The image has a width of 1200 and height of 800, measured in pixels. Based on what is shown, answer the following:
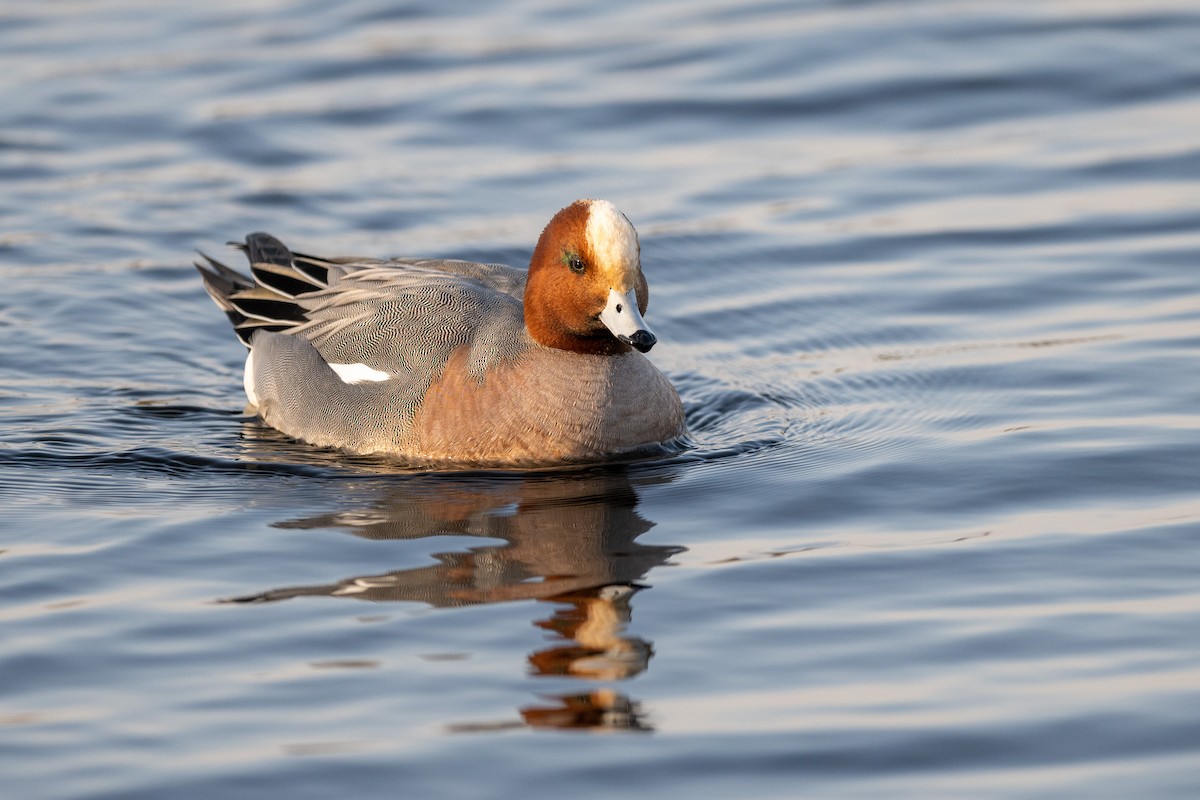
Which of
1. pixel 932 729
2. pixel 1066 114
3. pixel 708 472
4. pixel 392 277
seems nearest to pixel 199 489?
pixel 392 277

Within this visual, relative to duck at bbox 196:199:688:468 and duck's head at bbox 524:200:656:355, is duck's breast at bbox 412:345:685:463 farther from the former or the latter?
duck's head at bbox 524:200:656:355

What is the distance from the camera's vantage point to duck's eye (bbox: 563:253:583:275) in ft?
23.1

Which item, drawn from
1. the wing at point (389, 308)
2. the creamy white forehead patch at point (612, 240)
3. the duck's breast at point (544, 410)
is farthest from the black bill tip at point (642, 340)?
the wing at point (389, 308)

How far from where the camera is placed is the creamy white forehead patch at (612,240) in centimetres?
692

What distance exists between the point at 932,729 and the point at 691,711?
0.66 meters

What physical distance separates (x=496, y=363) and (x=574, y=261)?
622 mm

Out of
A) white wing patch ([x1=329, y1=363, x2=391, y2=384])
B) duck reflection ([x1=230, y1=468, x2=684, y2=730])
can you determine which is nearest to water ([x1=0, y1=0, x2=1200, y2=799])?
duck reflection ([x1=230, y1=468, x2=684, y2=730])

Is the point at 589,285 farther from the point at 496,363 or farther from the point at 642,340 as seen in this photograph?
the point at 496,363

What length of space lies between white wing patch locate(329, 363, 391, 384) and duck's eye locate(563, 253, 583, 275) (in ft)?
3.49

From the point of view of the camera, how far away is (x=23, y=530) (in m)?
6.52

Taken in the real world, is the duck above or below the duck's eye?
below

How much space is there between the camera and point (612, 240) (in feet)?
22.7

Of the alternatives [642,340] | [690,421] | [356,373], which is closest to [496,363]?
[356,373]

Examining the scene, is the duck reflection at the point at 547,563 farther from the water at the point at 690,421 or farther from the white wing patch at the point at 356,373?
the white wing patch at the point at 356,373
